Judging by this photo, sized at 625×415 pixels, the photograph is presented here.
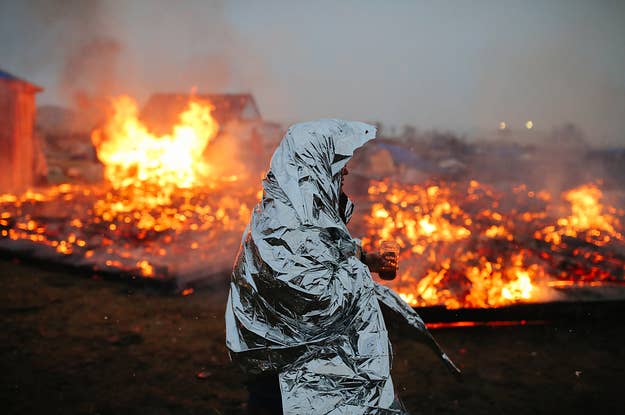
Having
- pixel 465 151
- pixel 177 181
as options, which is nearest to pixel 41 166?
pixel 177 181

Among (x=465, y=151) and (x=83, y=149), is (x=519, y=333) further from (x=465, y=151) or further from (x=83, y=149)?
(x=83, y=149)

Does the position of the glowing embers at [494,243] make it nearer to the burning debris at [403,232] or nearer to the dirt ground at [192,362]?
the burning debris at [403,232]

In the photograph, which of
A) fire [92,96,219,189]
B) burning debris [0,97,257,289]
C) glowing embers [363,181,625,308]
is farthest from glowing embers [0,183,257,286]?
fire [92,96,219,189]

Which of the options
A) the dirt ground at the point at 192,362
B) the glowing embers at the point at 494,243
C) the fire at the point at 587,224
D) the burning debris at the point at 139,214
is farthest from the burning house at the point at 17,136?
the fire at the point at 587,224

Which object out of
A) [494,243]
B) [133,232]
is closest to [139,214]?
[133,232]

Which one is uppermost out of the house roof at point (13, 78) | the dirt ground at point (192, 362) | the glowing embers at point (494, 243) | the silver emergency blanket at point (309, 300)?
the house roof at point (13, 78)

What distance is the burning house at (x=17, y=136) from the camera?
15.0 metres

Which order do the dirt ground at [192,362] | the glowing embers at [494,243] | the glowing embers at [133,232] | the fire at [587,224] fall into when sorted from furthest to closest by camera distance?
the fire at [587,224] < the glowing embers at [133,232] < the glowing embers at [494,243] < the dirt ground at [192,362]

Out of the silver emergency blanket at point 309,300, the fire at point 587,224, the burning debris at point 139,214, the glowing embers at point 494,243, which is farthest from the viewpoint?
the fire at point 587,224

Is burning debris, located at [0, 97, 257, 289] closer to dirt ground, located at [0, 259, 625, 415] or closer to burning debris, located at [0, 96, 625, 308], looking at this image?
burning debris, located at [0, 96, 625, 308]

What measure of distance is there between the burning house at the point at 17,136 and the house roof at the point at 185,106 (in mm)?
13989

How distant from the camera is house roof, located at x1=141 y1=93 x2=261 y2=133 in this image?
31.2m

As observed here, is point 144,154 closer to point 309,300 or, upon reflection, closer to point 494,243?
point 494,243

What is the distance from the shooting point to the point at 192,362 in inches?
169
